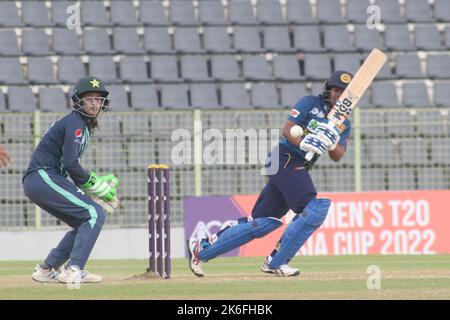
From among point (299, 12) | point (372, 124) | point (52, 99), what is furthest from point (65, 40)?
point (372, 124)

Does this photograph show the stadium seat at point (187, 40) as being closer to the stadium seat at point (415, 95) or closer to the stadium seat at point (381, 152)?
the stadium seat at point (415, 95)

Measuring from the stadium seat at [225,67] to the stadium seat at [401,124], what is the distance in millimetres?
3837

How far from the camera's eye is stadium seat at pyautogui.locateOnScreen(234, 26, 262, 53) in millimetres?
22188

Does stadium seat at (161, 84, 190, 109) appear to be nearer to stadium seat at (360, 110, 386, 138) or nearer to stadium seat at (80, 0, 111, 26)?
stadium seat at (80, 0, 111, 26)

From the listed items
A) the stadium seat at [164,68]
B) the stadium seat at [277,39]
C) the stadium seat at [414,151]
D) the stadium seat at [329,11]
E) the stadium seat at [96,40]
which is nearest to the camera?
the stadium seat at [414,151]

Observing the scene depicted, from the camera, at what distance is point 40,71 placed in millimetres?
21359

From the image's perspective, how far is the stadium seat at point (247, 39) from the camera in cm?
2219

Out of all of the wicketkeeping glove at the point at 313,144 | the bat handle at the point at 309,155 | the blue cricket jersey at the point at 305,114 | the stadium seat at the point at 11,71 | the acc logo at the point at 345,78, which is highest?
the stadium seat at the point at 11,71

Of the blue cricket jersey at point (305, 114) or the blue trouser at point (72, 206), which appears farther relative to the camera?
the blue cricket jersey at point (305, 114)

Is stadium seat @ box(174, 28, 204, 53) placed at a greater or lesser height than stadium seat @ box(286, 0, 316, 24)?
lesser

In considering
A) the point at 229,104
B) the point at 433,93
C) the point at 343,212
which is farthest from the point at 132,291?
the point at 433,93

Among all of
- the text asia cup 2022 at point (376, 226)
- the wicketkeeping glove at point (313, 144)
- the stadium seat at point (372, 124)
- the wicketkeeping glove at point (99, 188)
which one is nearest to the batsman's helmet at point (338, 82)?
the wicketkeeping glove at point (313, 144)

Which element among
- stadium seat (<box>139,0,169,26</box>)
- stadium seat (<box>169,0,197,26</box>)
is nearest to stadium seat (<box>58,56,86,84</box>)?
stadium seat (<box>139,0,169,26</box>)

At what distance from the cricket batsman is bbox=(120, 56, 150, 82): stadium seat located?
10.3m
